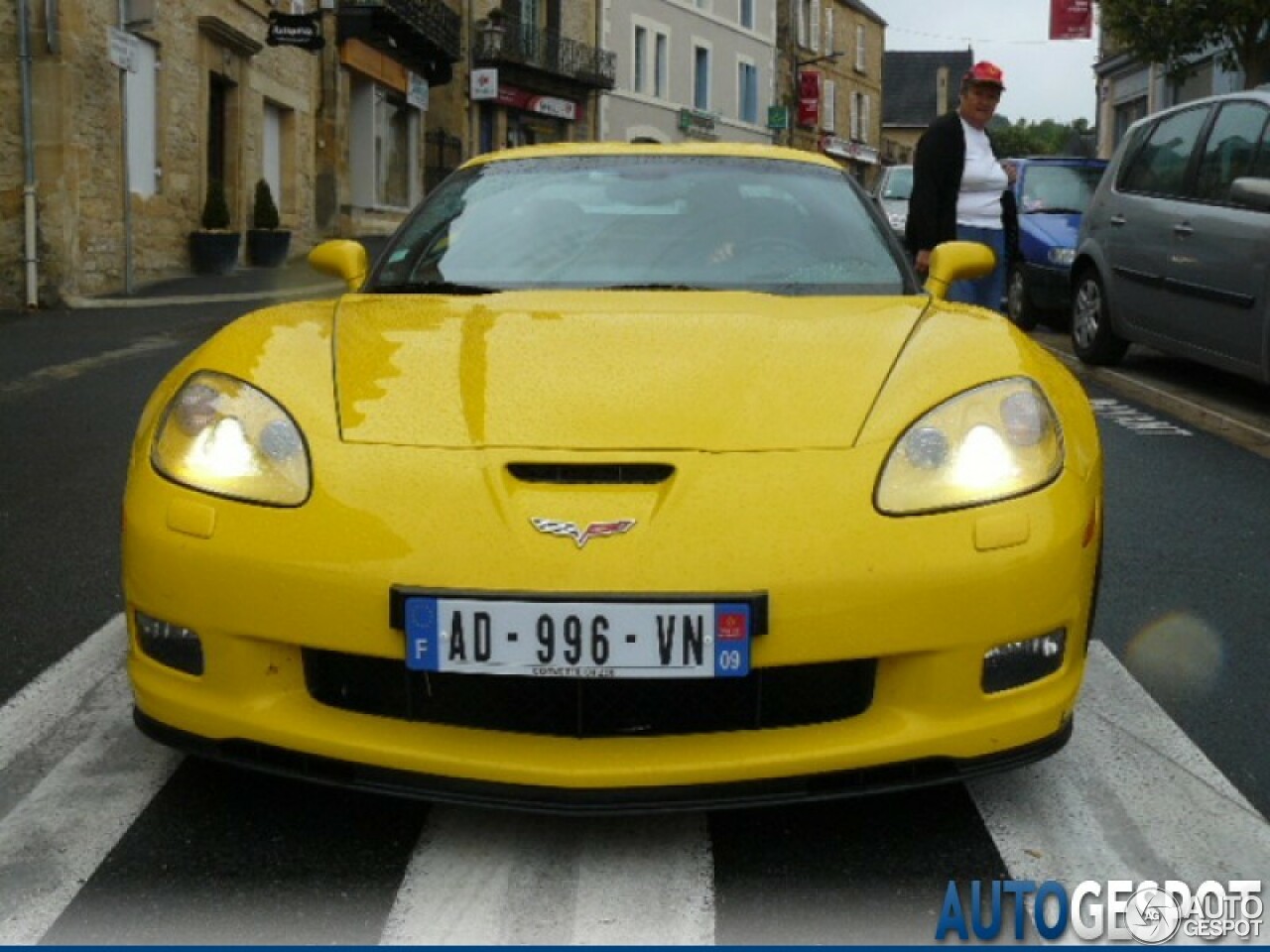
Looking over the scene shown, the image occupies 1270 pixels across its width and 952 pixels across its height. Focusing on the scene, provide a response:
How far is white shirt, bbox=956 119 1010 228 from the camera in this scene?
7188 mm

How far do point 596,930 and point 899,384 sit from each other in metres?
1.10

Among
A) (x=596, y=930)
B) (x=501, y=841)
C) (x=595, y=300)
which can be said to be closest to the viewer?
(x=596, y=930)

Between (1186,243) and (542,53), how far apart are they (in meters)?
34.8

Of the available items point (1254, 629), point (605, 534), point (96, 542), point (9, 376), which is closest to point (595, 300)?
point (605, 534)

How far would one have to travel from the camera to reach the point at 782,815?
270cm

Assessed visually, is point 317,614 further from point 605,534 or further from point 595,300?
point 595,300

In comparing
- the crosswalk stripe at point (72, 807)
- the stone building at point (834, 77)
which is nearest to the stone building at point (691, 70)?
the stone building at point (834, 77)

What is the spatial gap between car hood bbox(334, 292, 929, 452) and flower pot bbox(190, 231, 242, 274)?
15.9 m

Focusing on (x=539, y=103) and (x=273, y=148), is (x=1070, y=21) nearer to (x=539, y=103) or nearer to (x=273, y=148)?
(x=273, y=148)

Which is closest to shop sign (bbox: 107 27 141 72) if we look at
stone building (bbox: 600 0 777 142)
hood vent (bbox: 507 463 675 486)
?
hood vent (bbox: 507 463 675 486)

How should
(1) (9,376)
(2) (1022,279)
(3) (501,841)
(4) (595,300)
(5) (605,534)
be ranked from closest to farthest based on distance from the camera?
(5) (605,534) < (3) (501,841) < (4) (595,300) < (1) (9,376) < (2) (1022,279)

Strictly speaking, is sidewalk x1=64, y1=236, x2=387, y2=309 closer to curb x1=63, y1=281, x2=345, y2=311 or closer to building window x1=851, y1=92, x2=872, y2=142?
curb x1=63, y1=281, x2=345, y2=311

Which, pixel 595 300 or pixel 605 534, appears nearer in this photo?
pixel 605 534

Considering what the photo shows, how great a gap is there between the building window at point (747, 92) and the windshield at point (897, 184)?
32.9 metres
